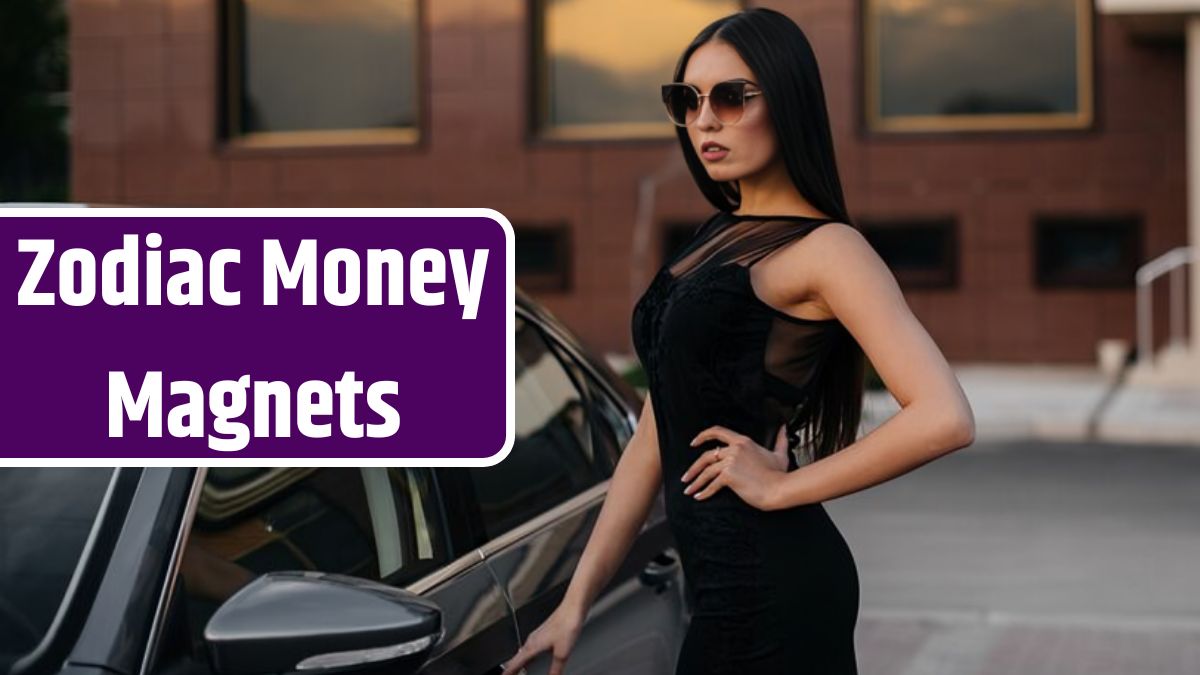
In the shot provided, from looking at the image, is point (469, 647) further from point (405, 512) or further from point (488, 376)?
point (488, 376)

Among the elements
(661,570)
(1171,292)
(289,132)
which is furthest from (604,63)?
(661,570)

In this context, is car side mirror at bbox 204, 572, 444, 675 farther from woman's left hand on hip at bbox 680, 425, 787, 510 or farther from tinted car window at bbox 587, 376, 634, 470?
tinted car window at bbox 587, 376, 634, 470

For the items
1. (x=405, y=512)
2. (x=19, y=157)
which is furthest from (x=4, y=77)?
(x=405, y=512)

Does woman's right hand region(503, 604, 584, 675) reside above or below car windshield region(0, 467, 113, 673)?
below

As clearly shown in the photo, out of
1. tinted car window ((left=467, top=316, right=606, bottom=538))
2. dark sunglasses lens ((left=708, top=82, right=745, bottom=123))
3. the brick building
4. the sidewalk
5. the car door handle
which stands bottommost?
the sidewalk

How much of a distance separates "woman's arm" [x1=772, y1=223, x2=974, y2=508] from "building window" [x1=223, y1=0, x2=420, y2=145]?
27791mm

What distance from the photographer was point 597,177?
29.6 meters

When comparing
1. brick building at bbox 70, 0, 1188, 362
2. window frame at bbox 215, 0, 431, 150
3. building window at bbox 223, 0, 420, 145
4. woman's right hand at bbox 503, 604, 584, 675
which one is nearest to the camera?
woman's right hand at bbox 503, 604, 584, 675

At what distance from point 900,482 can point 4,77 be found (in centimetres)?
5239

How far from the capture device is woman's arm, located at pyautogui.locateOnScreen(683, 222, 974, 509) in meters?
2.83

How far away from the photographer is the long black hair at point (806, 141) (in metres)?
2.99

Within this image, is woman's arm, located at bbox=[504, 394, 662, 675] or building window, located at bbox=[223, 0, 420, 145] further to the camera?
building window, located at bbox=[223, 0, 420, 145]

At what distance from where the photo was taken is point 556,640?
309 centimetres

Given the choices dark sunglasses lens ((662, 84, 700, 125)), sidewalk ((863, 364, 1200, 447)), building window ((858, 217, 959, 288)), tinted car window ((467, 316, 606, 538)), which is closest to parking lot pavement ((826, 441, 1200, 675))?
sidewalk ((863, 364, 1200, 447))
